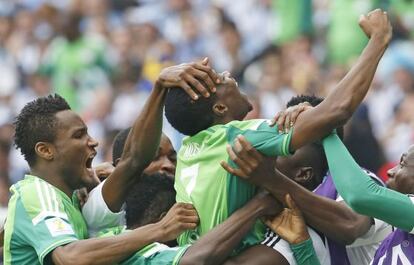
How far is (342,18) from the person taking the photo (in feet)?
44.8

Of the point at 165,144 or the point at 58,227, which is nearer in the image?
the point at 58,227

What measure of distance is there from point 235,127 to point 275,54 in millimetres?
8500

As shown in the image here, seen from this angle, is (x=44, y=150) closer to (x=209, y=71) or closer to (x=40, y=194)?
(x=40, y=194)

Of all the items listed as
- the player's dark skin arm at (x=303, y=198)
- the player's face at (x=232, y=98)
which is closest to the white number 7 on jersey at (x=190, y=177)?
the player's dark skin arm at (x=303, y=198)

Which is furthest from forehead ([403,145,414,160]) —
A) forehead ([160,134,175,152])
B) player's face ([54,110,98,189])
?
player's face ([54,110,98,189])

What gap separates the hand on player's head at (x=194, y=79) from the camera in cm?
569

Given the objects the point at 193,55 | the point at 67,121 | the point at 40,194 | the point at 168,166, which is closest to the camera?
the point at 40,194

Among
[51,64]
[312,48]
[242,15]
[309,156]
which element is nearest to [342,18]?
[312,48]

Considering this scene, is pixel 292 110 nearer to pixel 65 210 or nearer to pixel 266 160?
pixel 266 160

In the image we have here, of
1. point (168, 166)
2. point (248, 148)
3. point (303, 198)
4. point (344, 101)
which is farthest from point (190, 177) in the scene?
point (168, 166)

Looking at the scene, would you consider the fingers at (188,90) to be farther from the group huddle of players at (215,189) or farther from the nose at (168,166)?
the nose at (168,166)

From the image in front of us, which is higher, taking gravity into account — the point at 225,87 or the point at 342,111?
the point at 225,87

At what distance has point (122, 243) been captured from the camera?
566 centimetres

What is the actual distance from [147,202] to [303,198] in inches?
34.8
